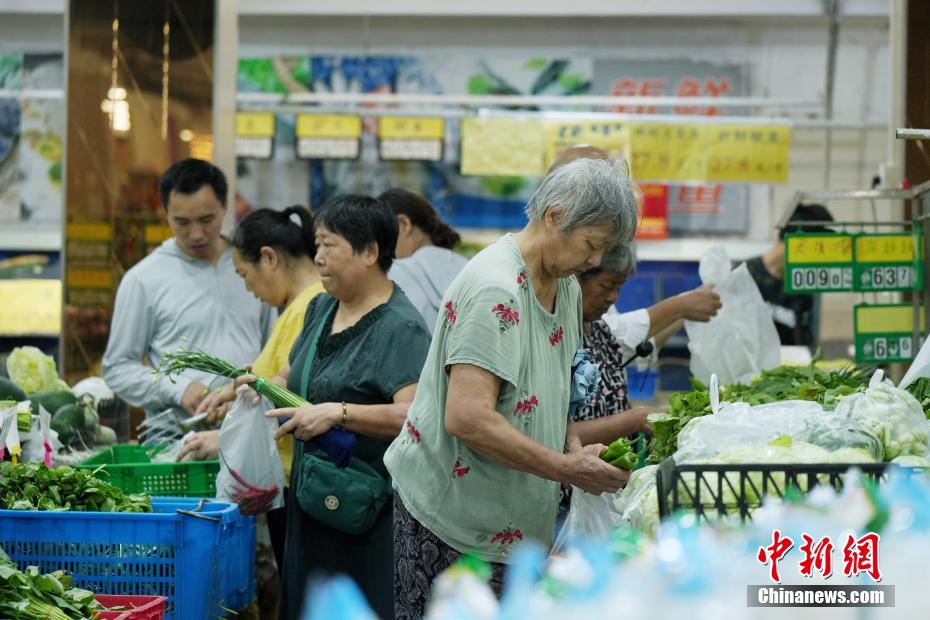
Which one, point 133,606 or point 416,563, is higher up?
point 416,563

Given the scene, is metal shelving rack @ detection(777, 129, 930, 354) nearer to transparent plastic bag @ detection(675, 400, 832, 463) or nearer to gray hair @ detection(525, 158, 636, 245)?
gray hair @ detection(525, 158, 636, 245)

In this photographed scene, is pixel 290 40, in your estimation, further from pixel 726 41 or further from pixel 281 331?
pixel 281 331

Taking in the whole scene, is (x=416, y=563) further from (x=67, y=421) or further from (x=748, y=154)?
(x=748, y=154)

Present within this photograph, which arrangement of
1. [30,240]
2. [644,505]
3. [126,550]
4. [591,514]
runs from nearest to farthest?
[644,505], [591,514], [126,550], [30,240]

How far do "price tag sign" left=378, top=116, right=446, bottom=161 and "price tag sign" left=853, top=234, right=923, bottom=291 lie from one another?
408cm

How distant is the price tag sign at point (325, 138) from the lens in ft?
26.6

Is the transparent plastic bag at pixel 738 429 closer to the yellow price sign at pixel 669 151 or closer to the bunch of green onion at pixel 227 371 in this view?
the bunch of green onion at pixel 227 371

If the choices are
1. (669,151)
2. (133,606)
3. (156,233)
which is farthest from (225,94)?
(133,606)

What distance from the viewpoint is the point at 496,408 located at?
2.71m

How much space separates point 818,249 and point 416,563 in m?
2.45

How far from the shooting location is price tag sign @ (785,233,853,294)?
15.0 ft

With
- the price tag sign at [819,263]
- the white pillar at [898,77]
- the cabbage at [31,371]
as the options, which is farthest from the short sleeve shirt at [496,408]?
the cabbage at [31,371]

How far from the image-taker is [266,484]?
3.79 meters

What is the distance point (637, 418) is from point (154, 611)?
1426 mm
